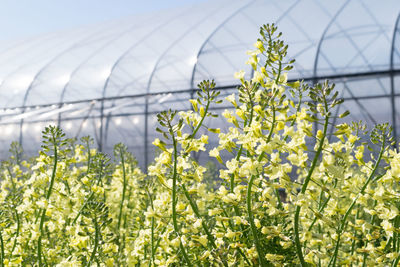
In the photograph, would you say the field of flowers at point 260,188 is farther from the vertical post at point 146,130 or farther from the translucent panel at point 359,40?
the vertical post at point 146,130

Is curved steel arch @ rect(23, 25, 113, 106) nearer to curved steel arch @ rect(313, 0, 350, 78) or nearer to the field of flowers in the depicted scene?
curved steel arch @ rect(313, 0, 350, 78)

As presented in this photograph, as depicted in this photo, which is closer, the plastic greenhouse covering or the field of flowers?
the field of flowers

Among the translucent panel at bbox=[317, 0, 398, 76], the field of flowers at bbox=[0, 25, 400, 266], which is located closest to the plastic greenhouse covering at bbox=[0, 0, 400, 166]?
the translucent panel at bbox=[317, 0, 398, 76]

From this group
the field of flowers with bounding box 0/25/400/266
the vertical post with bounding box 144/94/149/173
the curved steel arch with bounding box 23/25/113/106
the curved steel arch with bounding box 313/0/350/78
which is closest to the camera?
the field of flowers with bounding box 0/25/400/266

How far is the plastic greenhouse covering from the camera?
29.6ft

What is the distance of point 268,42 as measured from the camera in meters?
1.62

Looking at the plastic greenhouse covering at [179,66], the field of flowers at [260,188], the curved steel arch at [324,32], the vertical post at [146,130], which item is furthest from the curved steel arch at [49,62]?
the field of flowers at [260,188]

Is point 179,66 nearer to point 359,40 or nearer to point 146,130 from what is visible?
point 146,130

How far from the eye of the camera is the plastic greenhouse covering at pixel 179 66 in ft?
29.6

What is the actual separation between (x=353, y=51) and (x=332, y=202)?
8228 millimetres

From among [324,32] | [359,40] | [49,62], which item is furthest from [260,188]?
[49,62]

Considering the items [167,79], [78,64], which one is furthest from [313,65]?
[78,64]

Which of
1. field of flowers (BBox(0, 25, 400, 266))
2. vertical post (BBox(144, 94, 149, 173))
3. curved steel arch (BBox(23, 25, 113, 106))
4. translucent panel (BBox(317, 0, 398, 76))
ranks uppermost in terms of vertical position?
curved steel arch (BBox(23, 25, 113, 106))

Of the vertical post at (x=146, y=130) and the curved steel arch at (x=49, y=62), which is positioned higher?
the curved steel arch at (x=49, y=62)
